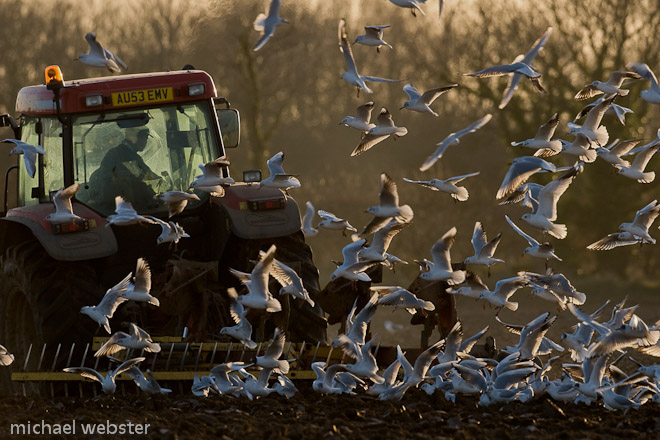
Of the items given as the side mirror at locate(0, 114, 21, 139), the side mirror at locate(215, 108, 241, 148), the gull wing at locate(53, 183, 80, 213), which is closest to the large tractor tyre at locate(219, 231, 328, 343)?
the side mirror at locate(215, 108, 241, 148)

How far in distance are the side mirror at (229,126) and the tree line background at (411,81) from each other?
13.1 meters

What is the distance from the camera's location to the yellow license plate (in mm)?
9438

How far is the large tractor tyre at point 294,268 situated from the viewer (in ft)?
29.3

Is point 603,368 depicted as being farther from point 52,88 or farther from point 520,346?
point 52,88

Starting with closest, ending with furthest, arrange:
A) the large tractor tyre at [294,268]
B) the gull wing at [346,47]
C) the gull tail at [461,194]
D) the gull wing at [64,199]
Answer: the gull wing at [64,199], the large tractor tyre at [294,268], the gull wing at [346,47], the gull tail at [461,194]

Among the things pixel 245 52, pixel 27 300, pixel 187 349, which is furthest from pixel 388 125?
pixel 245 52

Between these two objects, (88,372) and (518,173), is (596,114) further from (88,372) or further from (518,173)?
(88,372)

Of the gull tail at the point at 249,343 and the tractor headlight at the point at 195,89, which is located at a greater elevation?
the tractor headlight at the point at 195,89

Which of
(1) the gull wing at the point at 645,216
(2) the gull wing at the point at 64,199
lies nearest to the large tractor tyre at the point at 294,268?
(2) the gull wing at the point at 64,199

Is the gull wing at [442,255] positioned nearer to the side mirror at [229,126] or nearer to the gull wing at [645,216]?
the gull wing at [645,216]

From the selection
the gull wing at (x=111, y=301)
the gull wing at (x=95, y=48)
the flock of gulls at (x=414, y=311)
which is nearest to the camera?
the flock of gulls at (x=414, y=311)

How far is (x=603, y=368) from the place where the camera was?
745cm

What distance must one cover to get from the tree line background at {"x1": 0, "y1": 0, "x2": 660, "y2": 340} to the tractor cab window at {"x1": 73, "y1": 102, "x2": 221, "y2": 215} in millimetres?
13243

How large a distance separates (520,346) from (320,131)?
64.9 feet
